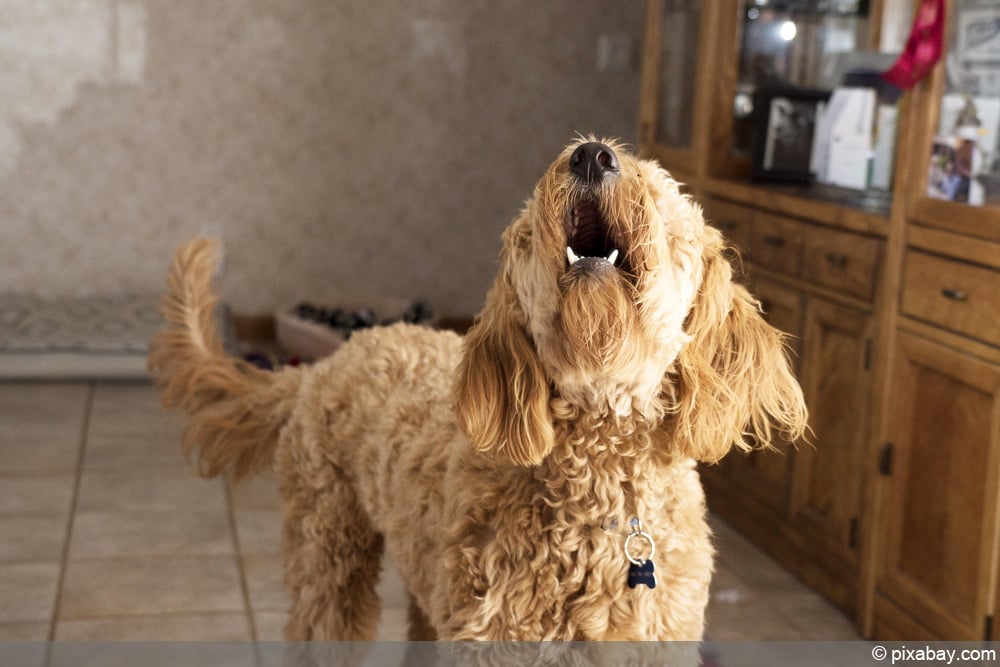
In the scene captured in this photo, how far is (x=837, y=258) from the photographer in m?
3.02

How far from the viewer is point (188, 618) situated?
2807 millimetres

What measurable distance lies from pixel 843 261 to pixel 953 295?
0.48 metres

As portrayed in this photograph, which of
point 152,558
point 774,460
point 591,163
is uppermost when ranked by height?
point 591,163

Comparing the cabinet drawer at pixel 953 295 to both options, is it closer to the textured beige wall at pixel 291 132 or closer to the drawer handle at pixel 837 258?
the drawer handle at pixel 837 258

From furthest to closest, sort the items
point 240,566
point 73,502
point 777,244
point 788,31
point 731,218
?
point 788,31 → point 731,218 → point 73,502 → point 777,244 → point 240,566

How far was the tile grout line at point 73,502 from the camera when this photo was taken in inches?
109

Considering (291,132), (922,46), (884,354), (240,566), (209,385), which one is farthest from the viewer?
(291,132)

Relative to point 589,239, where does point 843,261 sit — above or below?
below

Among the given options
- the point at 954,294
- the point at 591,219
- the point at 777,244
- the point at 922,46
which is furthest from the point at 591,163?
the point at 777,244

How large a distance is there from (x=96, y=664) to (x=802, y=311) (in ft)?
6.77

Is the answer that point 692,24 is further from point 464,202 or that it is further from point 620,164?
point 620,164

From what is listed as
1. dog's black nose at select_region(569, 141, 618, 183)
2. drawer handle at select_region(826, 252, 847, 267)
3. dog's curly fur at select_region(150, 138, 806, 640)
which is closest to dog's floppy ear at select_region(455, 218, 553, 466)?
dog's curly fur at select_region(150, 138, 806, 640)

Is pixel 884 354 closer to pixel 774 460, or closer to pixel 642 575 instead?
pixel 774 460

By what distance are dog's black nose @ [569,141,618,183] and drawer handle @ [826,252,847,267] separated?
1.80 m
